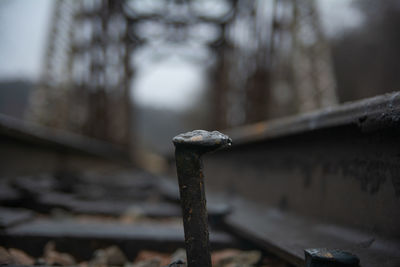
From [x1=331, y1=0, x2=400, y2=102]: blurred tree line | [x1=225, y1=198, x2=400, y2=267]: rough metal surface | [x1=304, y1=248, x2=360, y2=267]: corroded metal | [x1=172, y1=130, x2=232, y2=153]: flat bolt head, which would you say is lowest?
[x1=225, y1=198, x2=400, y2=267]: rough metal surface

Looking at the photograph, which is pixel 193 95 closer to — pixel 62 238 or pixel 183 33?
pixel 183 33

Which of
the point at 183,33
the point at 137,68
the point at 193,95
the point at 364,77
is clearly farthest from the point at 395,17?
the point at 193,95

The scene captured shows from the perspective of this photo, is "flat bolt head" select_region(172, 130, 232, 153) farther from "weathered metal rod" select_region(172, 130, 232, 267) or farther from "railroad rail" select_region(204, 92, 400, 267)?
"railroad rail" select_region(204, 92, 400, 267)

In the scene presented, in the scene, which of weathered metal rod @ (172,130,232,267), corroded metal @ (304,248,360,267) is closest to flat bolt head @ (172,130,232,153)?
weathered metal rod @ (172,130,232,267)

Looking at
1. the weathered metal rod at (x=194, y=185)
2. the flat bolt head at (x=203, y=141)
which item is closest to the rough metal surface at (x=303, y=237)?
the weathered metal rod at (x=194, y=185)

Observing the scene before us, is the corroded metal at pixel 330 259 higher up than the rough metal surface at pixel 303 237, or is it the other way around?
the corroded metal at pixel 330 259

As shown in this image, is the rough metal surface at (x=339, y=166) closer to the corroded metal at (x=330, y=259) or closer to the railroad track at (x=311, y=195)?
the railroad track at (x=311, y=195)

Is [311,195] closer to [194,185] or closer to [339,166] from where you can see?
[339,166]

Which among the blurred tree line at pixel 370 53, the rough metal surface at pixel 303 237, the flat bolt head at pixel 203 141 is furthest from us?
the blurred tree line at pixel 370 53
